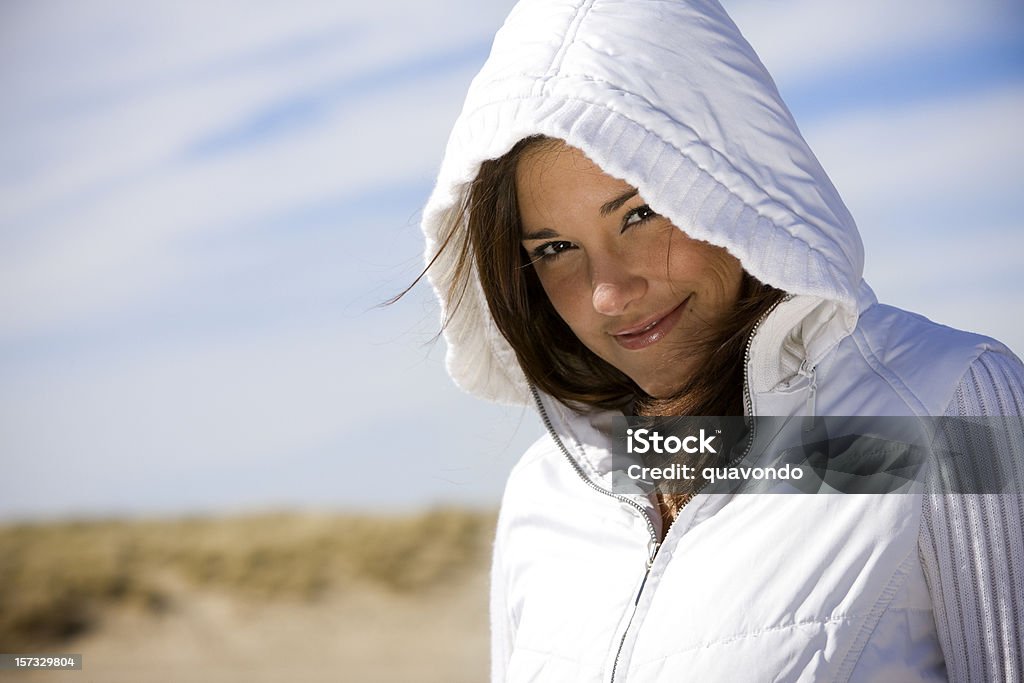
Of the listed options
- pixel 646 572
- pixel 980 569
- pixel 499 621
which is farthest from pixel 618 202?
pixel 499 621

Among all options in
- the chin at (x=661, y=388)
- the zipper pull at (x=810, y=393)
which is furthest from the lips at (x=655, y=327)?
the zipper pull at (x=810, y=393)

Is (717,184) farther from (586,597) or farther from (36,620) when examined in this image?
(36,620)

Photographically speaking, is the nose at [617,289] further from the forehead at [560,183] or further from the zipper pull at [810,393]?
the zipper pull at [810,393]

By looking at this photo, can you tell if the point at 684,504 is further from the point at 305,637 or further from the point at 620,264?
the point at 305,637

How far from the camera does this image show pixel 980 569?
1249 mm

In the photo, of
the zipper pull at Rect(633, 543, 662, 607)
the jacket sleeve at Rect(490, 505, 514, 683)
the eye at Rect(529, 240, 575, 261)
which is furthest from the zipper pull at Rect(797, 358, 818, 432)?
the jacket sleeve at Rect(490, 505, 514, 683)

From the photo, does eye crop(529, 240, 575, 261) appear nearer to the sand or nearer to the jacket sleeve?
the jacket sleeve

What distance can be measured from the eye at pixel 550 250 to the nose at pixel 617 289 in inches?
4.2

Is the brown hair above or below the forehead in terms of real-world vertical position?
below

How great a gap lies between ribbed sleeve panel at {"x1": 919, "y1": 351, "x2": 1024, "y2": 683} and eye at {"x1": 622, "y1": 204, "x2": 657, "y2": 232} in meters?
0.55

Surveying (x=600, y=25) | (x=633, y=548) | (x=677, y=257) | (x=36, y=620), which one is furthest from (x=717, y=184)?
(x=36, y=620)

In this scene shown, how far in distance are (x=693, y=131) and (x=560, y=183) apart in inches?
9.6

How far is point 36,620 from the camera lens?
11.7 metres

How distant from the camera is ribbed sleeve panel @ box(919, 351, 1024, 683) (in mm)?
1256
